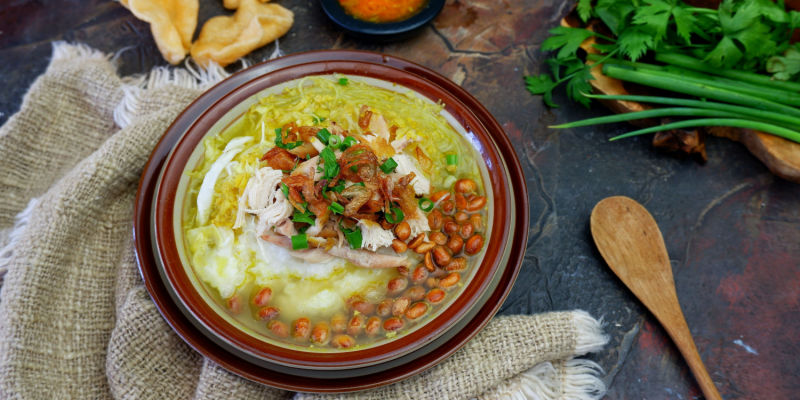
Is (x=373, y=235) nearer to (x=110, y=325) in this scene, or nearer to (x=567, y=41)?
(x=110, y=325)

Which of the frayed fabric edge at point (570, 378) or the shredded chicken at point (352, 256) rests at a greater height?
the shredded chicken at point (352, 256)

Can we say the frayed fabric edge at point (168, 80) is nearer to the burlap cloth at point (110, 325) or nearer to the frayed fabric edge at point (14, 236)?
the burlap cloth at point (110, 325)

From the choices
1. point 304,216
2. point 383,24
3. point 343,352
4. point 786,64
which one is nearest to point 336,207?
point 304,216

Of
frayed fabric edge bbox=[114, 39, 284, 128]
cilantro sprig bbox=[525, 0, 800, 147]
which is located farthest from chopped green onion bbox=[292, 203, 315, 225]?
cilantro sprig bbox=[525, 0, 800, 147]

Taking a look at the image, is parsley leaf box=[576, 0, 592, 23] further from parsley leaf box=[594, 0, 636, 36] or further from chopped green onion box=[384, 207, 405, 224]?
chopped green onion box=[384, 207, 405, 224]

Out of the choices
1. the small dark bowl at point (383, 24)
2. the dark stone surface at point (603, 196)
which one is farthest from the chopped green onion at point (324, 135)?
the dark stone surface at point (603, 196)

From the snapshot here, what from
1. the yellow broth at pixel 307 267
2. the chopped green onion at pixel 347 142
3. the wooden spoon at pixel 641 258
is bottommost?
the wooden spoon at pixel 641 258

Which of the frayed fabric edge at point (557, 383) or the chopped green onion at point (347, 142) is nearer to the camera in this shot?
the chopped green onion at point (347, 142)
